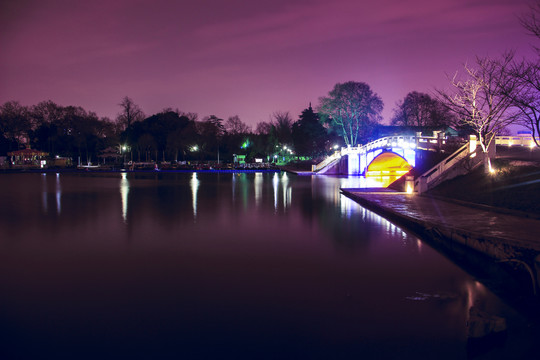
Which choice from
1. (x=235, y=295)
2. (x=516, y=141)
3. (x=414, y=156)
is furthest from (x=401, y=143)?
(x=235, y=295)

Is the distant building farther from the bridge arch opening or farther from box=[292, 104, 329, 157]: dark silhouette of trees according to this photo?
the bridge arch opening

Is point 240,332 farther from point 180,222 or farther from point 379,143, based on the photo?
point 379,143

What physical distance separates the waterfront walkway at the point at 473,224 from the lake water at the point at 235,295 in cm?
83

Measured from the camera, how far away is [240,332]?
5.65 metres

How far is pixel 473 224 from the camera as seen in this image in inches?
478

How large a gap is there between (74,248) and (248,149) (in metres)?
86.1

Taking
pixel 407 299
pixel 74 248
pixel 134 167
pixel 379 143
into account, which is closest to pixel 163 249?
pixel 74 248

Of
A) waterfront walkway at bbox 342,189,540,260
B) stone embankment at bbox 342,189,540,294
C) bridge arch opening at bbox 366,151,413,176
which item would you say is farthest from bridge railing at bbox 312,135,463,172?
stone embankment at bbox 342,189,540,294

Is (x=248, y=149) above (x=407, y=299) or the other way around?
above

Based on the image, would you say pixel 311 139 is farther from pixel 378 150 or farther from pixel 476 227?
pixel 476 227

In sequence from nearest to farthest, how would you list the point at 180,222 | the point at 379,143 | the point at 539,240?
the point at 539,240
the point at 180,222
the point at 379,143

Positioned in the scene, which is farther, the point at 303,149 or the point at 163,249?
the point at 303,149

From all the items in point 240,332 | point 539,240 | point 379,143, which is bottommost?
point 240,332

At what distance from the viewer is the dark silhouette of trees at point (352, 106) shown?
210ft
